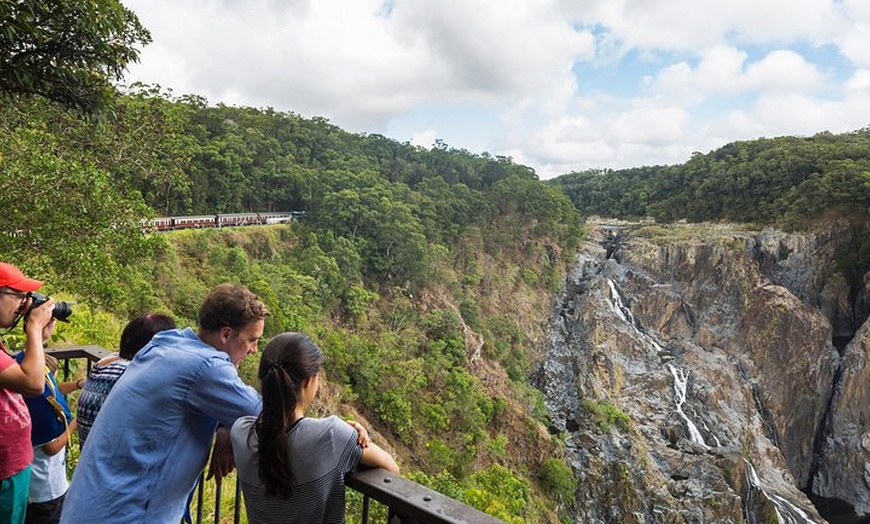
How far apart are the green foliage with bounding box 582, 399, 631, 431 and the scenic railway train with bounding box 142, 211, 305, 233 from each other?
1749 centimetres

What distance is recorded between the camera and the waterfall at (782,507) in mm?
20141

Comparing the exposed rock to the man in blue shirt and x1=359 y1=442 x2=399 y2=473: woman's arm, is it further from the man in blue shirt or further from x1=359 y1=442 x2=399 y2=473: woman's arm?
the man in blue shirt

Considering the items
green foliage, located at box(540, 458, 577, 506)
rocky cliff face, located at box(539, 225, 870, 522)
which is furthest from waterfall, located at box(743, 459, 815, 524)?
green foliage, located at box(540, 458, 577, 506)

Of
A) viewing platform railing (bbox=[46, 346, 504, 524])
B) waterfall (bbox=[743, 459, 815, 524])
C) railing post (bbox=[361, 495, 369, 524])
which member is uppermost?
viewing platform railing (bbox=[46, 346, 504, 524])

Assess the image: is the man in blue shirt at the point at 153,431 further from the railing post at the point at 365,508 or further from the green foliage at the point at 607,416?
the green foliage at the point at 607,416

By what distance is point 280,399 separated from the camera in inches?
59.1

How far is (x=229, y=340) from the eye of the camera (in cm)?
185

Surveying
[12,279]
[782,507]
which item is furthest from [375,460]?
[782,507]

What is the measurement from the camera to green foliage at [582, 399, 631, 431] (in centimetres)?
2225

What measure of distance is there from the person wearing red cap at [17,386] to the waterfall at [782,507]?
2545cm

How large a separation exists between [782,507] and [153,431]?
26.5 metres

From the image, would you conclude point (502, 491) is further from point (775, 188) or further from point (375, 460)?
point (775, 188)

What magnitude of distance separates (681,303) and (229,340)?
115 ft

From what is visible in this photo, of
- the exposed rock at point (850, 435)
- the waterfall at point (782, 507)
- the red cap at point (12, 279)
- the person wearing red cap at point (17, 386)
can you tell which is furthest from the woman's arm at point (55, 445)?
the exposed rock at point (850, 435)
